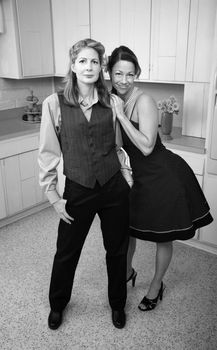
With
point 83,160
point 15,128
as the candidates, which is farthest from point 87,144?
point 15,128

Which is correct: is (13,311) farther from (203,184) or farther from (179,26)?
(179,26)

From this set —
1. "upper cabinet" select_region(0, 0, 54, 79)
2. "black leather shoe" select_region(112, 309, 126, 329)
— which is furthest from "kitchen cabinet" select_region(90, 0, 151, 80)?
"black leather shoe" select_region(112, 309, 126, 329)

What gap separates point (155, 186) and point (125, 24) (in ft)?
5.25

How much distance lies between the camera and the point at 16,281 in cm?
233

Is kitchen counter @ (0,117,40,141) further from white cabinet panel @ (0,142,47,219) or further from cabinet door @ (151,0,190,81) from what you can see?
cabinet door @ (151,0,190,81)

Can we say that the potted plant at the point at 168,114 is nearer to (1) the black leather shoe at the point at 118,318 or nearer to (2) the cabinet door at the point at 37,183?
(2) the cabinet door at the point at 37,183

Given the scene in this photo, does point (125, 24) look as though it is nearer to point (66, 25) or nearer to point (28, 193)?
point (66, 25)

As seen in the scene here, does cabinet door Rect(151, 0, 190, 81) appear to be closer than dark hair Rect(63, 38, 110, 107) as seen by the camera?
No

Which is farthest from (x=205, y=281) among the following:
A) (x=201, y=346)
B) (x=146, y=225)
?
(x=146, y=225)

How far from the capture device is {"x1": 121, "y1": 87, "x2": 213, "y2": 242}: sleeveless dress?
1.79m

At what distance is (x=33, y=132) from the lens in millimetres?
3143

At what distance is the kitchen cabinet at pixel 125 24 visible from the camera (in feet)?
8.87

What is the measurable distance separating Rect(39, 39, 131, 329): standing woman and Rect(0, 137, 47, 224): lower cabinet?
56.1 inches

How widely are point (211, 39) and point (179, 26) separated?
27 cm
